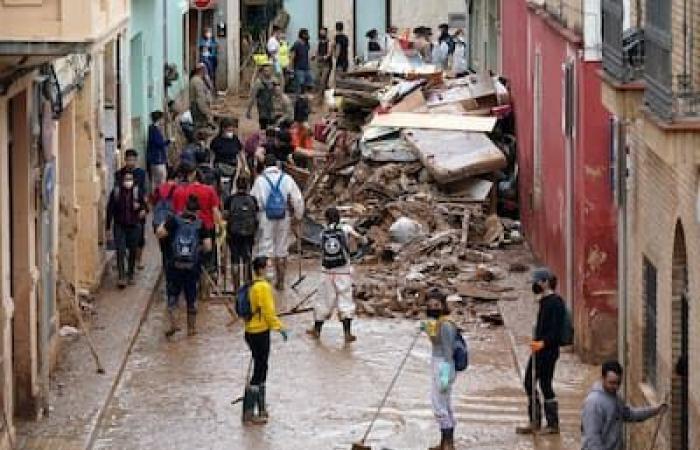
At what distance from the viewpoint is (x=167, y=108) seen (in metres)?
37.5

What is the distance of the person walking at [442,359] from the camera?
18.6 m

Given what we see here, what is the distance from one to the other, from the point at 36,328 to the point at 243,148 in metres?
12.0

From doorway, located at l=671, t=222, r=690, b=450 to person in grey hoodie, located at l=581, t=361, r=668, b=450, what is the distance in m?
0.25

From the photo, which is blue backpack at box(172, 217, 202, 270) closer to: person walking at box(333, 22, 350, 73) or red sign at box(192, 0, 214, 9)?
red sign at box(192, 0, 214, 9)

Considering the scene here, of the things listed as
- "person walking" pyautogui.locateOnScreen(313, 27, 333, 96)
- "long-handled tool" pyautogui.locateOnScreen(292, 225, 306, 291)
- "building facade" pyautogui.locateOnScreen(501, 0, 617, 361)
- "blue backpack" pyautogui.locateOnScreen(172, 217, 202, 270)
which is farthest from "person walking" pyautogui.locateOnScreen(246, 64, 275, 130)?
"blue backpack" pyautogui.locateOnScreen(172, 217, 202, 270)

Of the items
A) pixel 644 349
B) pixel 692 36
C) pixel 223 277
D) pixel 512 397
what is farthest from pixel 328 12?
pixel 692 36

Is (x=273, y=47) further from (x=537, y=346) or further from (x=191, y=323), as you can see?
(x=537, y=346)

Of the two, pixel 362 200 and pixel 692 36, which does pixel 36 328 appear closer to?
pixel 692 36

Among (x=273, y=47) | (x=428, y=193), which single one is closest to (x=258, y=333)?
(x=428, y=193)

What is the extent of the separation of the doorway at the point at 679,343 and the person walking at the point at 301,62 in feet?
94.8

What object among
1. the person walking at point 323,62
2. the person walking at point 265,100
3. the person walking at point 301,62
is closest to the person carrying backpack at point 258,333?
the person walking at point 265,100

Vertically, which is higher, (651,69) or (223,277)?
(651,69)

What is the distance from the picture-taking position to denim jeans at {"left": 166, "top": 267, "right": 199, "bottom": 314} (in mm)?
23625

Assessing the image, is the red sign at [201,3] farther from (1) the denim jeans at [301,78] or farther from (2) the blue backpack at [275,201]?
(2) the blue backpack at [275,201]
